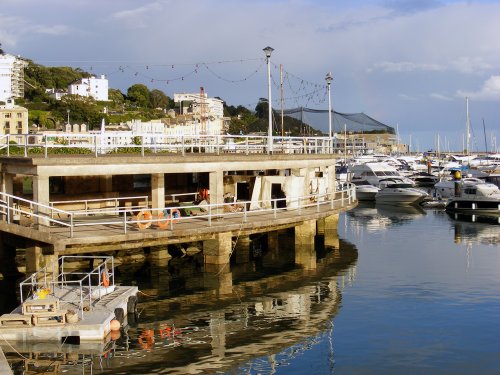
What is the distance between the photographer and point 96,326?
21.3 metres

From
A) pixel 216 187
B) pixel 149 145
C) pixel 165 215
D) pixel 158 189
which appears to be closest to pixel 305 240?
pixel 216 187

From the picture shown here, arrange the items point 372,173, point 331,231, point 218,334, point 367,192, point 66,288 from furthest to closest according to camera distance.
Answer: point 372,173 → point 367,192 → point 331,231 → point 66,288 → point 218,334

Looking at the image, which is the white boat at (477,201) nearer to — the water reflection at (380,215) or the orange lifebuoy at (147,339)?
the water reflection at (380,215)

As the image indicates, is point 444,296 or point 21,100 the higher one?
point 21,100

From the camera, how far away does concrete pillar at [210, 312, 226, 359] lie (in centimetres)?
2166

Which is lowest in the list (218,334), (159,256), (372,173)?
(218,334)

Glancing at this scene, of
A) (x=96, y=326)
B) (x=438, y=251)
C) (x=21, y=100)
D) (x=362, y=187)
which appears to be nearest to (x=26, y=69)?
(x=21, y=100)

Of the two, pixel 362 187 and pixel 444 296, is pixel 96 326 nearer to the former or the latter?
pixel 444 296

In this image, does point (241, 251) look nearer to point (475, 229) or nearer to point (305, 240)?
point (305, 240)

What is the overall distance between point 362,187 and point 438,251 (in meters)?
→ 34.9

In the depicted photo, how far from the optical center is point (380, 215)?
6350 cm

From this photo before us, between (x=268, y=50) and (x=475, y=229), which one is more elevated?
(x=268, y=50)

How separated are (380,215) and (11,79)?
138 metres

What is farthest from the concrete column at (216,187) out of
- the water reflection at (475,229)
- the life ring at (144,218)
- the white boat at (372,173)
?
the white boat at (372,173)
